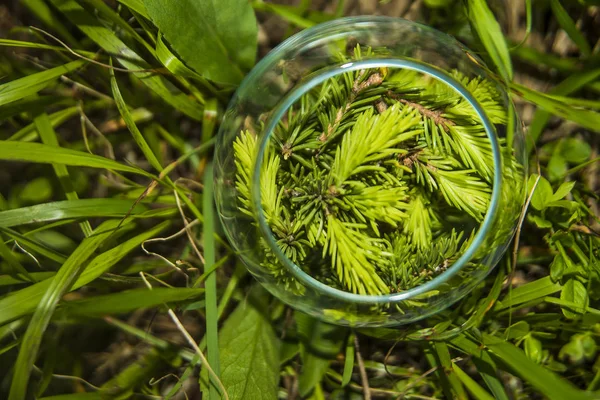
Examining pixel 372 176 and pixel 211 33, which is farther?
pixel 211 33

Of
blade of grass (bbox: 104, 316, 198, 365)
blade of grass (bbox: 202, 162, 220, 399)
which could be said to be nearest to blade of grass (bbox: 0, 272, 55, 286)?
blade of grass (bbox: 104, 316, 198, 365)

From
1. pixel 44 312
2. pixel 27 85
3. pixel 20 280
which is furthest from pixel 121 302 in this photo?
pixel 27 85

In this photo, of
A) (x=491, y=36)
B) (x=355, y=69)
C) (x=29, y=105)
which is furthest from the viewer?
(x=29, y=105)

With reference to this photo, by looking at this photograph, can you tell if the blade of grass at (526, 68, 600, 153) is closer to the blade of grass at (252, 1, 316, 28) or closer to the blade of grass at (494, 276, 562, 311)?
the blade of grass at (494, 276, 562, 311)

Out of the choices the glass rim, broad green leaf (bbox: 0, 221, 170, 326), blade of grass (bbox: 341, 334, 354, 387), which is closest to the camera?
the glass rim

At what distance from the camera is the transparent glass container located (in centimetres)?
71

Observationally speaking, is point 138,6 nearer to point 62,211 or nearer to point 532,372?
point 62,211

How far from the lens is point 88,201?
0.80 metres

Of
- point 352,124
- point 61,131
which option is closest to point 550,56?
point 352,124

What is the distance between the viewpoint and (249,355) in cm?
82

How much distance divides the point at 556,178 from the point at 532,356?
0.88 ft

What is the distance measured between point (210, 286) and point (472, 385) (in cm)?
41

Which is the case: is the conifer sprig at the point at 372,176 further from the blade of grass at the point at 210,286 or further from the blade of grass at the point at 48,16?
the blade of grass at the point at 48,16

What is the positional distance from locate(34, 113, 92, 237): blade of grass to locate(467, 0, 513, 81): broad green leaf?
0.61 meters
